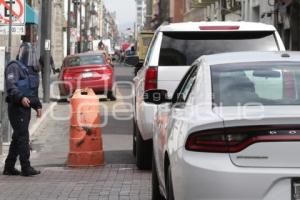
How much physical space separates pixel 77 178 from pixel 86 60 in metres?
16.0

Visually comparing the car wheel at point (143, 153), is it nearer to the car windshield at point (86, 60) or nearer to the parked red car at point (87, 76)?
the parked red car at point (87, 76)

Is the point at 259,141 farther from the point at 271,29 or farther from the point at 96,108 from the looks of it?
the point at 96,108

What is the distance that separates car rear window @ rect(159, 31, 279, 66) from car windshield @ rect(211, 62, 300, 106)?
3.32m

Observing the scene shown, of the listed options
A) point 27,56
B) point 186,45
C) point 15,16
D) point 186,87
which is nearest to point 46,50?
point 15,16

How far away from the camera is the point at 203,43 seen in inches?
368

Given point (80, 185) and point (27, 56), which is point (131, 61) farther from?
point (80, 185)

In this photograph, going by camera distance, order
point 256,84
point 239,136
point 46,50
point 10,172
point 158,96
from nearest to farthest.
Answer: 1. point 239,136
2. point 256,84
3. point 158,96
4. point 10,172
5. point 46,50

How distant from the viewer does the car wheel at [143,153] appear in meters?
10.2

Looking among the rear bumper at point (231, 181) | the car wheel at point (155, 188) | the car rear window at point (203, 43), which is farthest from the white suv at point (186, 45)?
the rear bumper at point (231, 181)

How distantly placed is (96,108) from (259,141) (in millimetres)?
6058

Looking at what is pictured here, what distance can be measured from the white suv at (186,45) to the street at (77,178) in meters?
0.80

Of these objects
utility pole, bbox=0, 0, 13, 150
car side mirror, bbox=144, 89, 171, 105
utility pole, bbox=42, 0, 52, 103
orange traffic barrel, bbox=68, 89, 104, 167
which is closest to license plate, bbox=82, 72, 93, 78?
utility pole, bbox=42, 0, 52, 103

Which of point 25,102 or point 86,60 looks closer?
point 25,102

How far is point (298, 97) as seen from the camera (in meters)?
5.46
